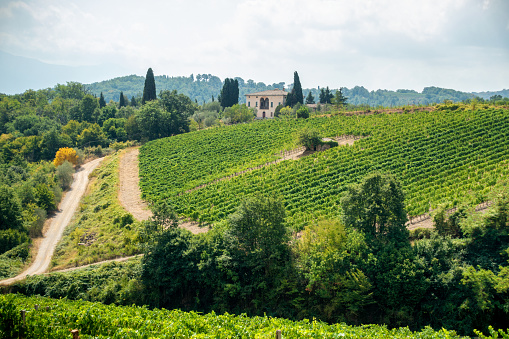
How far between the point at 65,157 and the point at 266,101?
50.9 meters

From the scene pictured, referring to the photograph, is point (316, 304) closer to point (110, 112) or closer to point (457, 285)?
point (457, 285)

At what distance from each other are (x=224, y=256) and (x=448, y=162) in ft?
77.7

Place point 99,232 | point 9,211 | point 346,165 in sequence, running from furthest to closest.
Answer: point 346,165 → point 9,211 → point 99,232

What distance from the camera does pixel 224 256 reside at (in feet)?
70.9

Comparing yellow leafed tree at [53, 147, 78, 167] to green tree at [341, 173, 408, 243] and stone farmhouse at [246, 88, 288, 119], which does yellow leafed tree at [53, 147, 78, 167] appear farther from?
Result: green tree at [341, 173, 408, 243]

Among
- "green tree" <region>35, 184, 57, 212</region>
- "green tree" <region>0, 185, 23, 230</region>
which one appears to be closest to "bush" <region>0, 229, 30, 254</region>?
"green tree" <region>0, 185, 23, 230</region>

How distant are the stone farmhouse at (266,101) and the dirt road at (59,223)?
148ft

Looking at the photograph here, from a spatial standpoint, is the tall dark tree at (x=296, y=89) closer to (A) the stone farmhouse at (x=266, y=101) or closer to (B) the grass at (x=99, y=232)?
(A) the stone farmhouse at (x=266, y=101)

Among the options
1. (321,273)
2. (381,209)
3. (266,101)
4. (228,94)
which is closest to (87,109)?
(228,94)

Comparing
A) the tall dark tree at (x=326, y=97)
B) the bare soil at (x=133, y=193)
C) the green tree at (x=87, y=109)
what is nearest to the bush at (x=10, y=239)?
the bare soil at (x=133, y=193)

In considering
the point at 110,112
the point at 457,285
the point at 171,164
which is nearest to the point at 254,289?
the point at 457,285

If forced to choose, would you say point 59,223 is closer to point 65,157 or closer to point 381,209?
point 65,157

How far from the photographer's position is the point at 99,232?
3388 centimetres

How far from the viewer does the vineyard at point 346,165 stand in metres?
29.1
